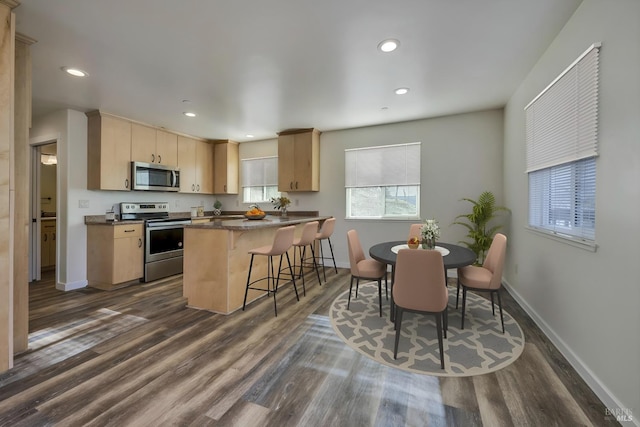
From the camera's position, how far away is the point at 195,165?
533 cm

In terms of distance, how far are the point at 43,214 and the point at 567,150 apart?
25.0 feet

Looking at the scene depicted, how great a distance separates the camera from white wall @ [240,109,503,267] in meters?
3.99

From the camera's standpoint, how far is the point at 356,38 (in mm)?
2201

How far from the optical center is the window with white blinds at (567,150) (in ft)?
5.94

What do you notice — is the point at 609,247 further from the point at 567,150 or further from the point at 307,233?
the point at 307,233

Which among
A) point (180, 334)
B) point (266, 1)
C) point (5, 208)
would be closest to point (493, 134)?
point (266, 1)

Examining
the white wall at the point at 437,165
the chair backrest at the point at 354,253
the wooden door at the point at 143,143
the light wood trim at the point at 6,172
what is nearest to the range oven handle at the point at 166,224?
the wooden door at the point at 143,143

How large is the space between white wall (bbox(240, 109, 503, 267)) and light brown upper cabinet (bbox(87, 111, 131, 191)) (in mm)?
3234

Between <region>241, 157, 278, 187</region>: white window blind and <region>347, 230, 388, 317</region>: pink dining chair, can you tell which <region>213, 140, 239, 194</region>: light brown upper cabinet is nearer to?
<region>241, 157, 278, 187</region>: white window blind

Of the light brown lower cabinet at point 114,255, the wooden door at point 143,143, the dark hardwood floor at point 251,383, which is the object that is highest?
the wooden door at point 143,143

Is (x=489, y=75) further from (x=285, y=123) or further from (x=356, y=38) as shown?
(x=285, y=123)

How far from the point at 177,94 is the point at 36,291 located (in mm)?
3376

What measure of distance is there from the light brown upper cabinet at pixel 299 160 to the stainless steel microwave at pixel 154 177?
1.90m

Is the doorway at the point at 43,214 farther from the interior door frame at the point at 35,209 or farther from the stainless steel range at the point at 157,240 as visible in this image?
the stainless steel range at the point at 157,240
